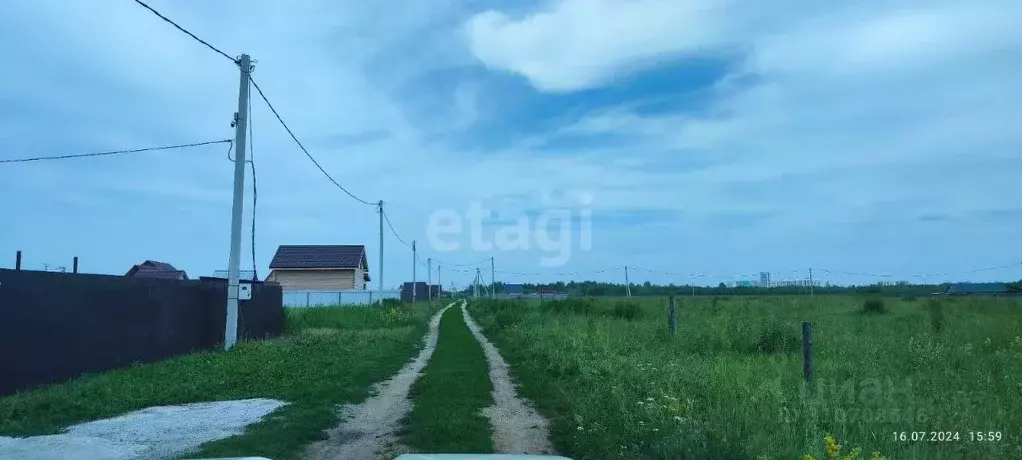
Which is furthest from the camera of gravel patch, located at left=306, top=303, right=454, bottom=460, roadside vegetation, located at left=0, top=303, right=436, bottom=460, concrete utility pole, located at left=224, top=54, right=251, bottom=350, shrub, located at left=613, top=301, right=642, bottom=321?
shrub, located at left=613, top=301, right=642, bottom=321

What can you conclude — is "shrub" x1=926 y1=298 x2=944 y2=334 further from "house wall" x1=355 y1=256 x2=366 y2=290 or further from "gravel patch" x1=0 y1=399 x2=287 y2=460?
"house wall" x1=355 y1=256 x2=366 y2=290

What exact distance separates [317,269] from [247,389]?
39613 millimetres

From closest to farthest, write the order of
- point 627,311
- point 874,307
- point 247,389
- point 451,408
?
point 451,408
point 247,389
point 874,307
point 627,311

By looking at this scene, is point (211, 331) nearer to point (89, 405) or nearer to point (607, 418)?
point (89, 405)

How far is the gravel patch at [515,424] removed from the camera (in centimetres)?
823

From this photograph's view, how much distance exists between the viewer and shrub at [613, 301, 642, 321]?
3169 cm

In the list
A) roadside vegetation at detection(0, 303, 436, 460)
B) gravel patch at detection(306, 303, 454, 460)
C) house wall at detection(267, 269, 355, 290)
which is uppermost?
house wall at detection(267, 269, 355, 290)

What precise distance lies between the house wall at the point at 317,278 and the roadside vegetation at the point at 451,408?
34.2 meters

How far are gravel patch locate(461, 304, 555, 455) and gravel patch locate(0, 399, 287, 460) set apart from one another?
10.7ft

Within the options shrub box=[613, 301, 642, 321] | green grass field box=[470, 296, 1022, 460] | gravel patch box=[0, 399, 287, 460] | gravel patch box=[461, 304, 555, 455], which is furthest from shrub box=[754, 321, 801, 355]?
shrub box=[613, 301, 642, 321]

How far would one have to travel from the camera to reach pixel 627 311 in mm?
32938

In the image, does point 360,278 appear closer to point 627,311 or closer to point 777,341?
point 627,311

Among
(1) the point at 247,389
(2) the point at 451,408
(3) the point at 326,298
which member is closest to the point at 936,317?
(2) the point at 451,408

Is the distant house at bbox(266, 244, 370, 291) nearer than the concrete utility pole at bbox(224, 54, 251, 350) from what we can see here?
No
